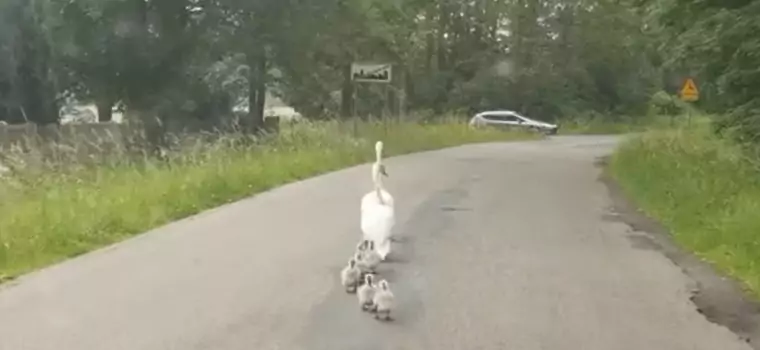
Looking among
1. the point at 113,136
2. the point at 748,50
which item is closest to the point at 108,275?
the point at 748,50

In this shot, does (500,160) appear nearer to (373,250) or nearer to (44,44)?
(44,44)

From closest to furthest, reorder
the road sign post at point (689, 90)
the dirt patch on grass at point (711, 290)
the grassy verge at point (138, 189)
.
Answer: the dirt patch on grass at point (711, 290), the grassy verge at point (138, 189), the road sign post at point (689, 90)

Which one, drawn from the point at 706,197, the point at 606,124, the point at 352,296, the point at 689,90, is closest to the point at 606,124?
the point at 606,124

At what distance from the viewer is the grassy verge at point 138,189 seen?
1245cm

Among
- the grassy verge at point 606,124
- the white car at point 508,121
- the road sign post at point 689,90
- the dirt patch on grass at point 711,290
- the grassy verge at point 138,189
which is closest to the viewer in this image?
the dirt patch on grass at point 711,290

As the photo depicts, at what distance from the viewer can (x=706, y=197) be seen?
53.0ft

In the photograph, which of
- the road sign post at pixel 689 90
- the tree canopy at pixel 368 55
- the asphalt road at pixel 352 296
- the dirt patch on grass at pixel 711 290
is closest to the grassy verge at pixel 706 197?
the dirt patch on grass at pixel 711 290

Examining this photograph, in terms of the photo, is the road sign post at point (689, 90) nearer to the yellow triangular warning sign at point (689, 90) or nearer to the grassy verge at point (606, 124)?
the yellow triangular warning sign at point (689, 90)

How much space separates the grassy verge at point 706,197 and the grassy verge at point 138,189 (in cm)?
642

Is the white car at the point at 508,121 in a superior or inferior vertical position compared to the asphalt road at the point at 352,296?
inferior

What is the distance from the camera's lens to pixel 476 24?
208ft

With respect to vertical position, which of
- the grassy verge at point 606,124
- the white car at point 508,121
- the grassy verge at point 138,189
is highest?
the grassy verge at point 138,189

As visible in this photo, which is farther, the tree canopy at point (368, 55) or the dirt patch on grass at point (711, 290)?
the tree canopy at point (368, 55)

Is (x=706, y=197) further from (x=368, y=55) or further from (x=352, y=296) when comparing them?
(x=368, y=55)
